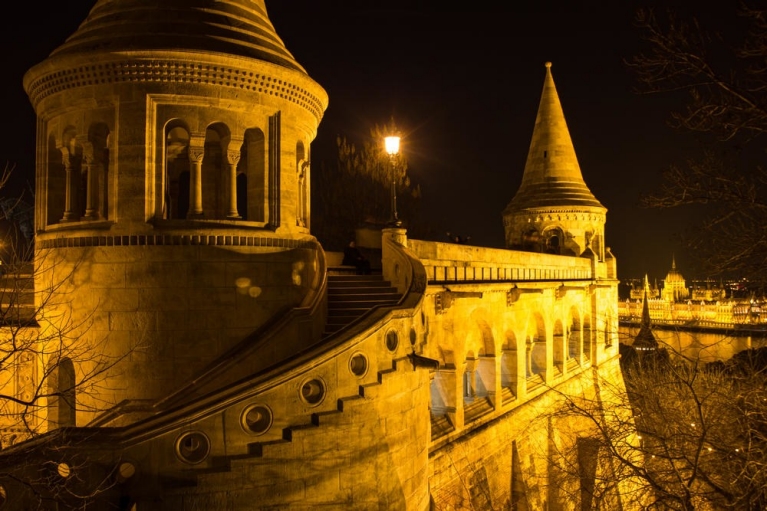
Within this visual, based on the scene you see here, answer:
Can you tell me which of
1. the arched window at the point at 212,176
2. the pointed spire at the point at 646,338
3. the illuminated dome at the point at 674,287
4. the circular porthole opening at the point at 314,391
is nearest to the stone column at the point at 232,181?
the arched window at the point at 212,176

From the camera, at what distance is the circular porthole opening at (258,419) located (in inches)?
296

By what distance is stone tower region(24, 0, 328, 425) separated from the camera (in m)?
9.76

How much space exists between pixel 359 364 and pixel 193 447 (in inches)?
93.4

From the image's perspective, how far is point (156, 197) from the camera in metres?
10.0

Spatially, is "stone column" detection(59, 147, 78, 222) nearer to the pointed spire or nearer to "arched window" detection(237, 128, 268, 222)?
"arched window" detection(237, 128, 268, 222)

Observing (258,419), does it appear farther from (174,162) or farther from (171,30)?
(174,162)

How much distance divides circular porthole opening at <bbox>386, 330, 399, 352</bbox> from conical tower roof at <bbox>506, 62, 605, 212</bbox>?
20579mm

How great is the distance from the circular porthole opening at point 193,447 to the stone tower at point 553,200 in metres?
21.3

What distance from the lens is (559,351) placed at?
2255 cm

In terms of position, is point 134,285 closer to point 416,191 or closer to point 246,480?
point 246,480

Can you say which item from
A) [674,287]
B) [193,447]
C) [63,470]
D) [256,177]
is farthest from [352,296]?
[674,287]

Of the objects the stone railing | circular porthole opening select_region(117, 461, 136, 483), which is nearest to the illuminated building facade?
circular porthole opening select_region(117, 461, 136, 483)

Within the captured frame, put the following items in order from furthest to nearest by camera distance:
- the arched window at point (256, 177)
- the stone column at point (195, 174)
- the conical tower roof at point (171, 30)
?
the arched window at point (256, 177)
the stone column at point (195, 174)
the conical tower roof at point (171, 30)

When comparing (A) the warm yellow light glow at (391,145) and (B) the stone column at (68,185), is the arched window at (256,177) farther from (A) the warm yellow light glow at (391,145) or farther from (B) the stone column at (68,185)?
(B) the stone column at (68,185)
